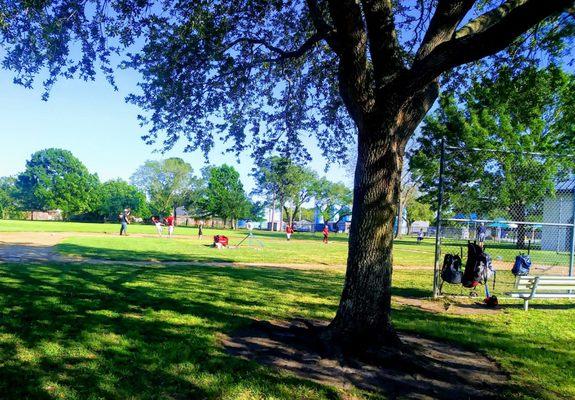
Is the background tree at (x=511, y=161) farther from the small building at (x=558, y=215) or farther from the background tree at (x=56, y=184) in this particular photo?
the background tree at (x=56, y=184)

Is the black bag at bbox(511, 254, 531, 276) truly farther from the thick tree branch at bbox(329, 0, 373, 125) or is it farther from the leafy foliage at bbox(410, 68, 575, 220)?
the thick tree branch at bbox(329, 0, 373, 125)

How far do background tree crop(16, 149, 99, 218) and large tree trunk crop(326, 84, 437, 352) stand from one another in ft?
277

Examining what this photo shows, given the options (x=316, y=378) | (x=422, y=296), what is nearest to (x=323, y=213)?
(x=422, y=296)

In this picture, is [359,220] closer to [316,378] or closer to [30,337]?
[316,378]

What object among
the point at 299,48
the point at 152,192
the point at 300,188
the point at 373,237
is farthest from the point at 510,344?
the point at 152,192

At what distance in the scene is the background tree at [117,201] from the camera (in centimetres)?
8038

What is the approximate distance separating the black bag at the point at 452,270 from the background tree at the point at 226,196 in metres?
73.2

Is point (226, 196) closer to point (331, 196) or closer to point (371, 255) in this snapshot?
point (331, 196)

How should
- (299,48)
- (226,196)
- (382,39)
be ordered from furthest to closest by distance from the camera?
(226,196)
(299,48)
(382,39)

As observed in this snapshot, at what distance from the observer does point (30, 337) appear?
5.10 metres

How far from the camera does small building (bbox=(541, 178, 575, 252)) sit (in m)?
11.7

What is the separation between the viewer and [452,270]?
932 centimetres

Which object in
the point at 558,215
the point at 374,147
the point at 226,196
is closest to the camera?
the point at 374,147

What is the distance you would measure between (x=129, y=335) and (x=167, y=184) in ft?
286
